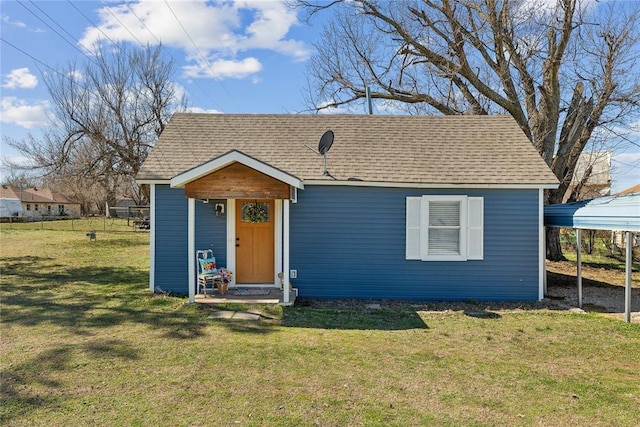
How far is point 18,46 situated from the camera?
10.2m

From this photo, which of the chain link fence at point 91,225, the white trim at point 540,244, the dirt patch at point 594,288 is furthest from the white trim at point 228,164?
the chain link fence at point 91,225

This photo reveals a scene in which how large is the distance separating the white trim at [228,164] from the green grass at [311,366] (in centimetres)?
234

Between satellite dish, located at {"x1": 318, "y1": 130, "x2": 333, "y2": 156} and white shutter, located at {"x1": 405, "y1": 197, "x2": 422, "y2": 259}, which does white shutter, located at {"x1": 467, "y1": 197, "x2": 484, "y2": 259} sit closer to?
white shutter, located at {"x1": 405, "y1": 197, "x2": 422, "y2": 259}

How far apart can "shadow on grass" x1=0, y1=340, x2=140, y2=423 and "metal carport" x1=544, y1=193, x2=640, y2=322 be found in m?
7.39

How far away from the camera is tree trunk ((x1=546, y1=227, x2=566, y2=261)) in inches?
586

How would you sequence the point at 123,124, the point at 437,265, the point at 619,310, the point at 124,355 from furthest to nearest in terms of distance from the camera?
the point at 123,124 < the point at 437,265 < the point at 619,310 < the point at 124,355

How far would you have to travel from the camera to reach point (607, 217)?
6.97 m

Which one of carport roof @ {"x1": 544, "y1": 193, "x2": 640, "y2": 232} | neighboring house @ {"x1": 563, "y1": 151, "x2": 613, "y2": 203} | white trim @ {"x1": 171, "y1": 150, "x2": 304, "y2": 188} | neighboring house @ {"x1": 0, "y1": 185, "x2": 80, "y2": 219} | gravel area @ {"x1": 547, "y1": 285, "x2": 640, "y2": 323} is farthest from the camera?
neighboring house @ {"x1": 0, "y1": 185, "x2": 80, "y2": 219}

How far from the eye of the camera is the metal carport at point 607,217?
253 inches

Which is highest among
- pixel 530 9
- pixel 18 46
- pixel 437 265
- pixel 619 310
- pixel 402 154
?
pixel 530 9

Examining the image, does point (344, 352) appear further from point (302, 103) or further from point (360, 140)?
point (302, 103)

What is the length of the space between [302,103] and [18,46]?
11.4m

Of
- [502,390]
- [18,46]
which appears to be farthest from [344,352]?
[18,46]

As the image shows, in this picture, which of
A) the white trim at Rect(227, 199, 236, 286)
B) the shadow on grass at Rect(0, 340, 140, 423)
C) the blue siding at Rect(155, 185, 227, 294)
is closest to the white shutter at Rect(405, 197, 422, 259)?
the white trim at Rect(227, 199, 236, 286)
